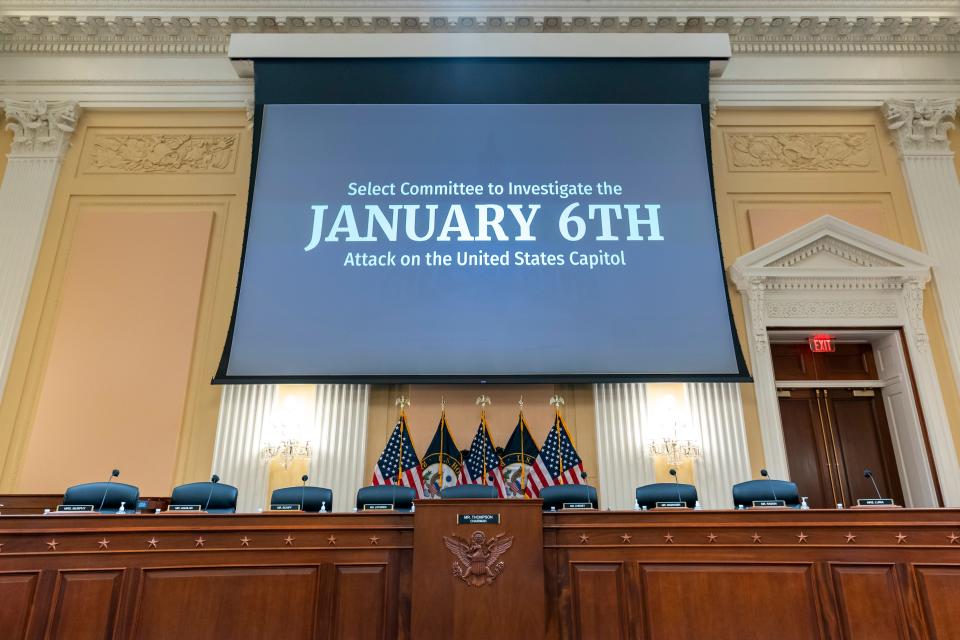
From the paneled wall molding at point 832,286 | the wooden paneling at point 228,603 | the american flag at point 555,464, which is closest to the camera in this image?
the wooden paneling at point 228,603

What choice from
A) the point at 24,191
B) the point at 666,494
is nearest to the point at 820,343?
the point at 666,494

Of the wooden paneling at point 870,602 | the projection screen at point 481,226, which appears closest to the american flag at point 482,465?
the projection screen at point 481,226

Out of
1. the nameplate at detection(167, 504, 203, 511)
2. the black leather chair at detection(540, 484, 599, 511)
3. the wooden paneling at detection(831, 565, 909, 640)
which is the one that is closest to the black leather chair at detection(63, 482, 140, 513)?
the nameplate at detection(167, 504, 203, 511)

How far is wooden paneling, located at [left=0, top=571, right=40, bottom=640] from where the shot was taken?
278 centimetres

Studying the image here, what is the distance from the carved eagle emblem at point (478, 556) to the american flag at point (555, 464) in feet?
8.27

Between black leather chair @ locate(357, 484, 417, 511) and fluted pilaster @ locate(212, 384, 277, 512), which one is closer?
black leather chair @ locate(357, 484, 417, 511)

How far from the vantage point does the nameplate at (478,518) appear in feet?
9.68

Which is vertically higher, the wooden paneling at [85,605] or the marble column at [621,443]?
the marble column at [621,443]

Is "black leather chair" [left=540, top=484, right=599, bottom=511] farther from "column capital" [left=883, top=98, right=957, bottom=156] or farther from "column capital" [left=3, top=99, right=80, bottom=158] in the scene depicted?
"column capital" [left=3, top=99, right=80, bottom=158]

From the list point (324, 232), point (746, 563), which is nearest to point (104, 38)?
point (324, 232)

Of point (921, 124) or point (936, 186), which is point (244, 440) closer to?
point (936, 186)

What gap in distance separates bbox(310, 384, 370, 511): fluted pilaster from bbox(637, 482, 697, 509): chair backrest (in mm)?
2653

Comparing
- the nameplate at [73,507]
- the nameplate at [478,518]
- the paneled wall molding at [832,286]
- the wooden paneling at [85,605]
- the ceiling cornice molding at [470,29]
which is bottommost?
the wooden paneling at [85,605]

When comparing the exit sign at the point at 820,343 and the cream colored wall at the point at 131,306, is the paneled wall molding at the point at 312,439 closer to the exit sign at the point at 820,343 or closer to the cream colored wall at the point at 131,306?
the cream colored wall at the point at 131,306
